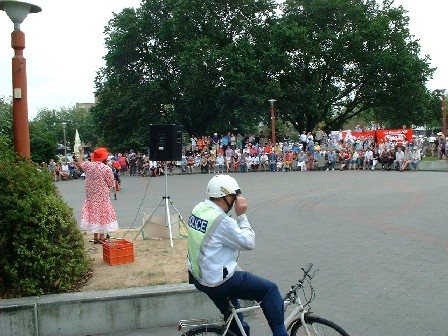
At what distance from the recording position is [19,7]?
6633 millimetres

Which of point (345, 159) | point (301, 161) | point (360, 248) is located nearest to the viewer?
point (360, 248)

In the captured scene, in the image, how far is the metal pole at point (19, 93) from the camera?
6809 mm

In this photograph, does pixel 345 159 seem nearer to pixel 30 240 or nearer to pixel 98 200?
pixel 98 200

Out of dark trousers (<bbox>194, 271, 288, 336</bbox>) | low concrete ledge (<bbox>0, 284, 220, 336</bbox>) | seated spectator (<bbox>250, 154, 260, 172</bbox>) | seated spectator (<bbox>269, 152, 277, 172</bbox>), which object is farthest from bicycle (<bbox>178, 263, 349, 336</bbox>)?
seated spectator (<bbox>250, 154, 260, 172</bbox>)

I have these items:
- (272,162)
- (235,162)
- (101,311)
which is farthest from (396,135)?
(101,311)

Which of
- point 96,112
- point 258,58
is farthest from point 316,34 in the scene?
point 96,112

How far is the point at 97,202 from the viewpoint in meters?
8.93

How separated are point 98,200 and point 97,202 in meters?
0.04

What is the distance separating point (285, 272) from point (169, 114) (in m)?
39.0

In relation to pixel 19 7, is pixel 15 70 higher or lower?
lower

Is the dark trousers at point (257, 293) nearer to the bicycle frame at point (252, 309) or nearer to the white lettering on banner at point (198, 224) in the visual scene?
the bicycle frame at point (252, 309)

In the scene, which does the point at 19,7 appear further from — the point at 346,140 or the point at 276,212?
the point at 346,140

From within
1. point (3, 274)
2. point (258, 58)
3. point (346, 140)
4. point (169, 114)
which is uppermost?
point (258, 58)

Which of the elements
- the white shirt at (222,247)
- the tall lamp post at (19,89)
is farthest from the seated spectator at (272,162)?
the white shirt at (222,247)
